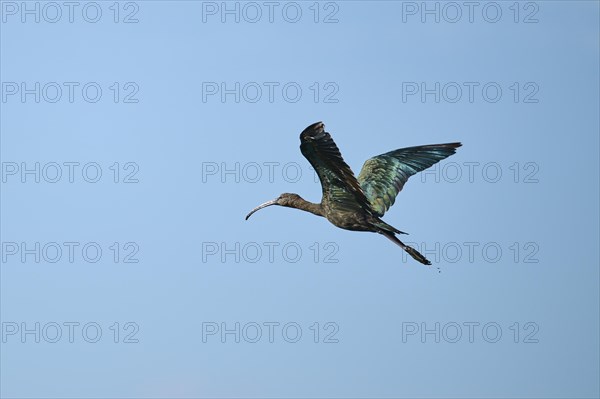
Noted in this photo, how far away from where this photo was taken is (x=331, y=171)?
25.3m

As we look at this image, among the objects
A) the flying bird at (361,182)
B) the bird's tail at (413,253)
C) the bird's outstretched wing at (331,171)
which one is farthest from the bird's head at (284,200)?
the bird's tail at (413,253)

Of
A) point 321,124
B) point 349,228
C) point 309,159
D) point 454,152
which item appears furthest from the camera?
point 454,152

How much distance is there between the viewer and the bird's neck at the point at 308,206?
89.8 ft

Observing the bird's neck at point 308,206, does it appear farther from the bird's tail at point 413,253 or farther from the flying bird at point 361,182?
the bird's tail at point 413,253

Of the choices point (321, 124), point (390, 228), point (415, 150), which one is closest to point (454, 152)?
point (415, 150)

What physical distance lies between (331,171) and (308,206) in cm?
264

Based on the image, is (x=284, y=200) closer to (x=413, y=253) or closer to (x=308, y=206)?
(x=308, y=206)

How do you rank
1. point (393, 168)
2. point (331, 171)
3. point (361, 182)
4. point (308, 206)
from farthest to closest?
point (393, 168) < point (361, 182) < point (308, 206) < point (331, 171)

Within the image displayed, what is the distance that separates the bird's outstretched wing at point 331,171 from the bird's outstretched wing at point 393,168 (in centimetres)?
182

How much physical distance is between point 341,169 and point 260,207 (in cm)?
472

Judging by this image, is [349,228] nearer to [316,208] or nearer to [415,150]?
[316,208]

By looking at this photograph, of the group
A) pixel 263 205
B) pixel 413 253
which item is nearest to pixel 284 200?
pixel 263 205

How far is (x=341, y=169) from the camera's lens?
2481cm

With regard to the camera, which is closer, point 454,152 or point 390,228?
point 390,228
